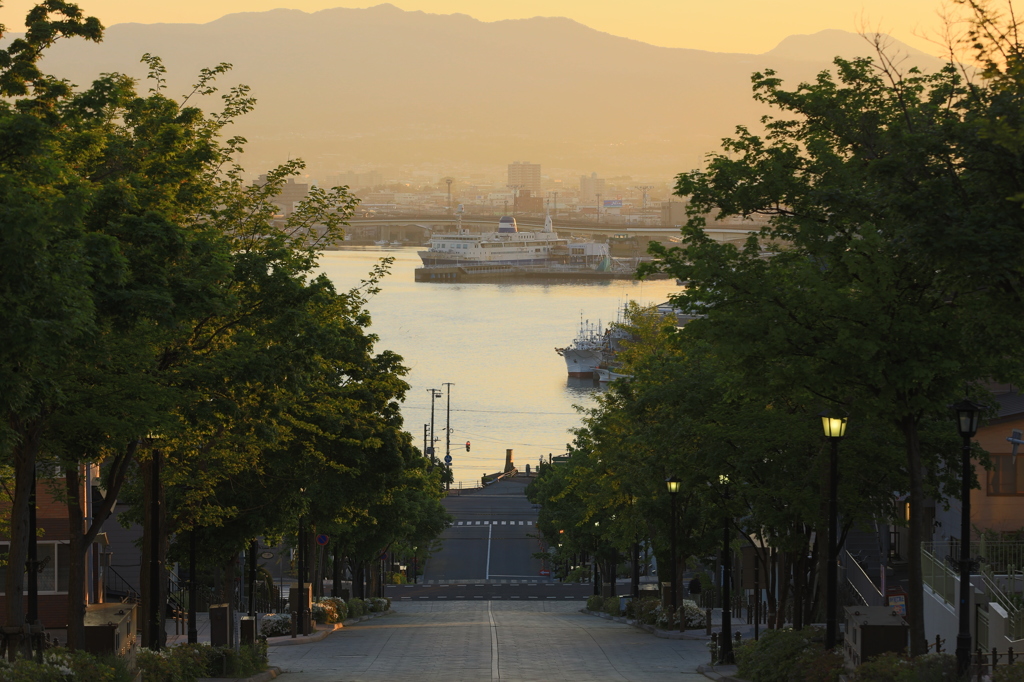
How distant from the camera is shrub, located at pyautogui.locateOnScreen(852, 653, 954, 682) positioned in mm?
15242

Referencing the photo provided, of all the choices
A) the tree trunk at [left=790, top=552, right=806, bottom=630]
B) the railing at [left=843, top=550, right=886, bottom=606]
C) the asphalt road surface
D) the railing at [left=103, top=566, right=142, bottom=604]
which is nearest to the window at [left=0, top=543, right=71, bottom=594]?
the railing at [left=103, top=566, right=142, bottom=604]

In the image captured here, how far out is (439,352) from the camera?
190m

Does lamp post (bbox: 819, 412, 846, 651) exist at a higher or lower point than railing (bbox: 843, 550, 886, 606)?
higher

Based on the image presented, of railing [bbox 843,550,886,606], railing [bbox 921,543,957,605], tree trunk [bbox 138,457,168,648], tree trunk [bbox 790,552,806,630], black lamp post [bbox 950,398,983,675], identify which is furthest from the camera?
railing [bbox 843,550,886,606]

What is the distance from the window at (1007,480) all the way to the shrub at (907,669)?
18.8m

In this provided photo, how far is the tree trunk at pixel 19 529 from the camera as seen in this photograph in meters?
16.0

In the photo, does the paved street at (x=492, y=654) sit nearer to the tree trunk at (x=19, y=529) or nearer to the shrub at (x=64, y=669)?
the shrub at (x=64, y=669)

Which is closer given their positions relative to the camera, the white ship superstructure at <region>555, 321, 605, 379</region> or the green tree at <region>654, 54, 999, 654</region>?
the green tree at <region>654, 54, 999, 654</region>

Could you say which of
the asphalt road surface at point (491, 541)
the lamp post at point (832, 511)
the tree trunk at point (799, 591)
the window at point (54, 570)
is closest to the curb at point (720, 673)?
the tree trunk at point (799, 591)

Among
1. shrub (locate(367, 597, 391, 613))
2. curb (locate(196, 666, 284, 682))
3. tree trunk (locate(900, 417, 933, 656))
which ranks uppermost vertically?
tree trunk (locate(900, 417, 933, 656))

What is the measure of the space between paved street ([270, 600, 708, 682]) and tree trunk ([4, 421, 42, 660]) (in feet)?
24.5

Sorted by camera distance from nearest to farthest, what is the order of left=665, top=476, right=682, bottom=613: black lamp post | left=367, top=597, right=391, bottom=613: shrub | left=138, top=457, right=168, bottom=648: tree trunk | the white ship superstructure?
left=138, top=457, right=168, bottom=648: tree trunk
left=665, top=476, right=682, bottom=613: black lamp post
left=367, top=597, right=391, bottom=613: shrub
the white ship superstructure

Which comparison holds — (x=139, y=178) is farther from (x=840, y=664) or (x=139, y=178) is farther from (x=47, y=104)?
(x=840, y=664)

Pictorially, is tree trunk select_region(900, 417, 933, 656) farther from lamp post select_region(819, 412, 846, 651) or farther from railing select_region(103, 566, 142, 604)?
railing select_region(103, 566, 142, 604)
